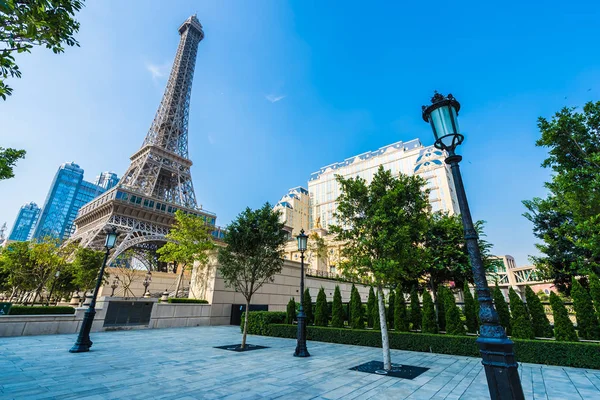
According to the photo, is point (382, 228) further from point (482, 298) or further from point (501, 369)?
point (501, 369)

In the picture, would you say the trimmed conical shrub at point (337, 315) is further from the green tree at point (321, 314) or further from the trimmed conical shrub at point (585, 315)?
the trimmed conical shrub at point (585, 315)

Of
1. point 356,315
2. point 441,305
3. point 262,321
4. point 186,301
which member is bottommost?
point 262,321

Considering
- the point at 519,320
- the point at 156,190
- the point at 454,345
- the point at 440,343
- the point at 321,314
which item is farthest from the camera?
the point at 156,190

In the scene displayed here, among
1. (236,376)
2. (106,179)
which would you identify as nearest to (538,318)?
(236,376)

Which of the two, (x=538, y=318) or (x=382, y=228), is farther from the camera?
(x=538, y=318)

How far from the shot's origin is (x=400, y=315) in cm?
1220

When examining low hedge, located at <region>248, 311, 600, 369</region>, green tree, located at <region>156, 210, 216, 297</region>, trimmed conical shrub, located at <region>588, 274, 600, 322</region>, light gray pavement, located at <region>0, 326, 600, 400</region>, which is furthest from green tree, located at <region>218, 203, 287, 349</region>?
trimmed conical shrub, located at <region>588, 274, 600, 322</region>

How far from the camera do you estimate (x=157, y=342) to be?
11.2 metres

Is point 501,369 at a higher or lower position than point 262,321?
higher

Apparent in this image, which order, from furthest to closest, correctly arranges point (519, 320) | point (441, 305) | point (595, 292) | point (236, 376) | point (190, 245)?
point (190, 245) → point (441, 305) → point (519, 320) → point (595, 292) → point (236, 376)

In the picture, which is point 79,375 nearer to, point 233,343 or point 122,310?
point 233,343

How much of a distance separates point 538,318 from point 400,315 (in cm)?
490

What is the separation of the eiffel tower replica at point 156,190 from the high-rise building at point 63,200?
11308 centimetres

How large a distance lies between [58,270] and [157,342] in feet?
53.3
